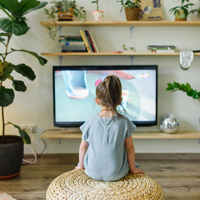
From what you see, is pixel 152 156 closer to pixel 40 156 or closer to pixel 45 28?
pixel 40 156

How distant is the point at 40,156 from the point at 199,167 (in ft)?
5.79

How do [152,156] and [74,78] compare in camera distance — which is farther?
[152,156]

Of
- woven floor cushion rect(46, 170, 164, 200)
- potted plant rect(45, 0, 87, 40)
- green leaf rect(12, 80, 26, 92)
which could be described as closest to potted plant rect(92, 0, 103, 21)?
potted plant rect(45, 0, 87, 40)

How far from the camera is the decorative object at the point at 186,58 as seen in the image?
114 inches

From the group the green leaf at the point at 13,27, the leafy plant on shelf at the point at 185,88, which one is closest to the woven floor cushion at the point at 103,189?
the green leaf at the point at 13,27

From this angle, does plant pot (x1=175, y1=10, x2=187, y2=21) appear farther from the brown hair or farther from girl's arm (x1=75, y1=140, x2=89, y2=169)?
girl's arm (x1=75, y1=140, x2=89, y2=169)

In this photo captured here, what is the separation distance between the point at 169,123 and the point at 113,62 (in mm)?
919

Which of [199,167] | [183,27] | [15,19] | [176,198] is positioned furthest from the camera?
[183,27]

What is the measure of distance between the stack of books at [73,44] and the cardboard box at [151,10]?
745 millimetres

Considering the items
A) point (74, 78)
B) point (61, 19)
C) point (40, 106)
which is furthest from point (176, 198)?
point (61, 19)

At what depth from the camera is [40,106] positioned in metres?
3.13

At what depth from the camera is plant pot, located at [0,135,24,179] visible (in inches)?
96.9

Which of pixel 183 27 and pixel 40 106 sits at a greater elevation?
pixel 183 27

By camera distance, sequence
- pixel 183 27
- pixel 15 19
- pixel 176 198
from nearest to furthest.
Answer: pixel 176 198 < pixel 15 19 < pixel 183 27
